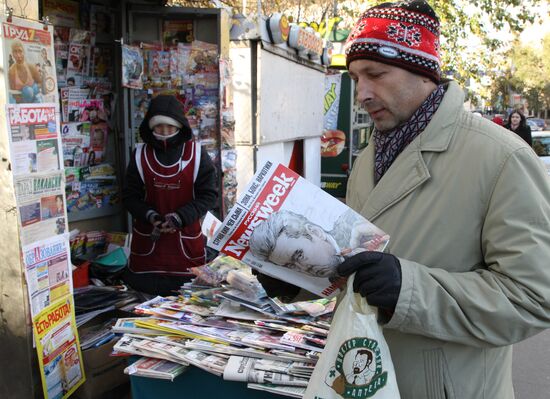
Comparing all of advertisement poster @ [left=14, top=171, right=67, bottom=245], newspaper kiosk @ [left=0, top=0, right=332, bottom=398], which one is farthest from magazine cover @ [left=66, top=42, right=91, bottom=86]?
advertisement poster @ [left=14, top=171, right=67, bottom=245]

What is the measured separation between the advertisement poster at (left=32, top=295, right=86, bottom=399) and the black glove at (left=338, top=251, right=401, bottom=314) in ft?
6.98

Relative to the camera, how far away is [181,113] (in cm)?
379

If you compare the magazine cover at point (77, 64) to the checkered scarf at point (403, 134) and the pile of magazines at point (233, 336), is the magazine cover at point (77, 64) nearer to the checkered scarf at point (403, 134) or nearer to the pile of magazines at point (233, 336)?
the pile of magazines at point (233, 336)

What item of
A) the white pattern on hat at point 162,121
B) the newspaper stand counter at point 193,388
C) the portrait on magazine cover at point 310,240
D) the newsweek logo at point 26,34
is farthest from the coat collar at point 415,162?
the white pattern on hat at point 162,121

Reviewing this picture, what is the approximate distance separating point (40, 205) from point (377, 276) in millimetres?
2131

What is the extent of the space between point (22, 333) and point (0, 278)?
1.00 feet

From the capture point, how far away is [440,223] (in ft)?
4.50

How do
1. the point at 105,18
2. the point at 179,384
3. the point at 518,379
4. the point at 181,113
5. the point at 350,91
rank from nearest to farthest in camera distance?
the point at 179,384
the point at 181,113
the point at 518,379
the point at 105,18
the point at 350,91

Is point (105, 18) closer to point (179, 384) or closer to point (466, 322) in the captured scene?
point (179, 384)

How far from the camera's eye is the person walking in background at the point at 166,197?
12.3ft

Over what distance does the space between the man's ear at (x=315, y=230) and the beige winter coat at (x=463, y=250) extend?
161 millimetres

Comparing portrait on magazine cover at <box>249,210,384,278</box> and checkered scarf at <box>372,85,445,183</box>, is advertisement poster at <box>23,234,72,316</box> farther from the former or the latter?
checkered scarf at <box>372,85,445,183</box>

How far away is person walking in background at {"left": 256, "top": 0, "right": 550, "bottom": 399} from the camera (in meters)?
1.28

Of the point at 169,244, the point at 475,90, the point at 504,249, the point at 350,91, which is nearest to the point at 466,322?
the point at 504,249
